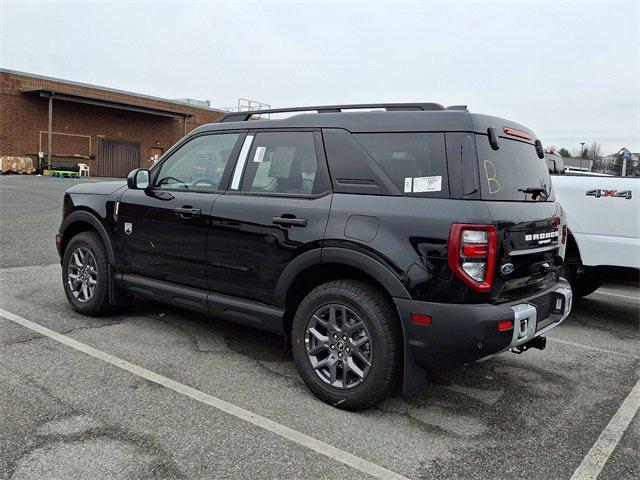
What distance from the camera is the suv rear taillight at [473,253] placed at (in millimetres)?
2955

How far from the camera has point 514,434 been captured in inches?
126

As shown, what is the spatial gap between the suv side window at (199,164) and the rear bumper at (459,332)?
75.9 inches

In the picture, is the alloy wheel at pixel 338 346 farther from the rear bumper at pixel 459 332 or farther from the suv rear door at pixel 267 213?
the suv rear door at pixel 267 213

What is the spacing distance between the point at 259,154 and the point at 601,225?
3.67m

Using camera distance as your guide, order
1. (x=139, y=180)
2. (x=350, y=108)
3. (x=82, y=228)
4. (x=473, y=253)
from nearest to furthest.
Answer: (x=473, y=253) < (x=350, y=108) < (x=139, y=180) < (x=82, y=228)

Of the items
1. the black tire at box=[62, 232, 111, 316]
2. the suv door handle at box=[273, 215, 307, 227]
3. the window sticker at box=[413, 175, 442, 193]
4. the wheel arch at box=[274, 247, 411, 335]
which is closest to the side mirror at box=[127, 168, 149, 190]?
the black tire at box=[62, 232, 111, 316]

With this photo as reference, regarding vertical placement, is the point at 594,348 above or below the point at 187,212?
below

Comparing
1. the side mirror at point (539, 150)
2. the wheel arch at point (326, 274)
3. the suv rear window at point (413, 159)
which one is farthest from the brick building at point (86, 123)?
the side mirror at point (539, 150)

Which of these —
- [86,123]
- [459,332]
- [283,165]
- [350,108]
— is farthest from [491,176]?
[86,123]

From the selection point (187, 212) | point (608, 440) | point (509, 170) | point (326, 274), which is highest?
→ point (509, 170)

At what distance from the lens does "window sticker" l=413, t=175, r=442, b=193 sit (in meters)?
3.16

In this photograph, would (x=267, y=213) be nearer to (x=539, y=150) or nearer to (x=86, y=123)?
(x=539, y=150)

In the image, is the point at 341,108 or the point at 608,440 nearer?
the point at 608,440

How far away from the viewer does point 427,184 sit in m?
3.20
